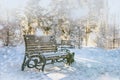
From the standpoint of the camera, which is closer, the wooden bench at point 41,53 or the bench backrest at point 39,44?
the wooden bench at point 41,53

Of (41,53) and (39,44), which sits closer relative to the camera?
(41,53)

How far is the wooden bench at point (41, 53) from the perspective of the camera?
446 centimetres

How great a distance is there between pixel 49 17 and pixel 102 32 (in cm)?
297

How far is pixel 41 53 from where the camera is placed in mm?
4570

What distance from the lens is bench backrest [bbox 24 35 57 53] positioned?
4.56 meters

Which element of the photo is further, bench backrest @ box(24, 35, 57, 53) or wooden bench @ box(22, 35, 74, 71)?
bench backrest @ box(24, 35, 57, 53)

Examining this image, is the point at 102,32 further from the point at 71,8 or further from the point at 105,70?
the point at 105,70

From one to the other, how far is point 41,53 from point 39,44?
1.12 ft

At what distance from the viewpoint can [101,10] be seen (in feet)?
41.0

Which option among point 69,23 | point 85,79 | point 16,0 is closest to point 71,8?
point 69,23

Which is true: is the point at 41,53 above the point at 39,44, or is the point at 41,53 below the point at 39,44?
below

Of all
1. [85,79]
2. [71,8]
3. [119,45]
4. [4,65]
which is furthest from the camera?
[71,8]

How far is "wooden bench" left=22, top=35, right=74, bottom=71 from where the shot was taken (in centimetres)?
446

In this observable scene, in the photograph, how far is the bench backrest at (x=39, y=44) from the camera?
4559mm
